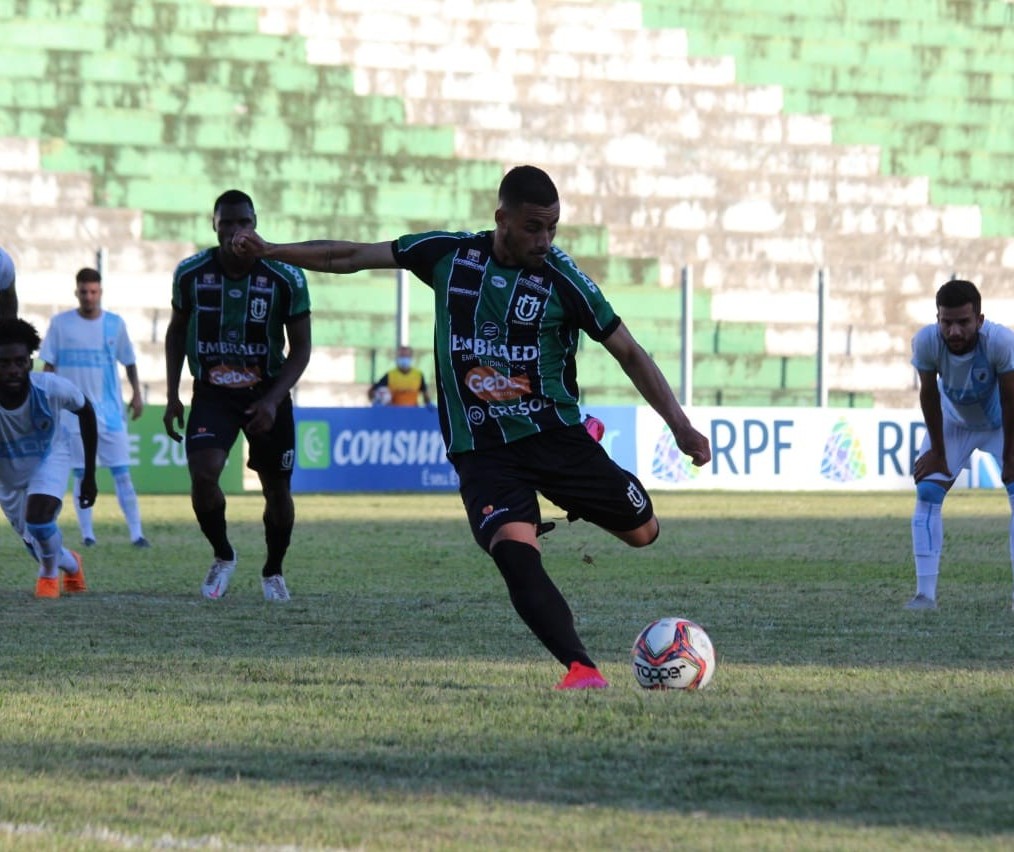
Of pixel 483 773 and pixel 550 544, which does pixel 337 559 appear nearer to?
pixel 550 544

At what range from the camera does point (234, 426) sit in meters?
9.84

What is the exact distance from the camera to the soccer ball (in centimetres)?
629

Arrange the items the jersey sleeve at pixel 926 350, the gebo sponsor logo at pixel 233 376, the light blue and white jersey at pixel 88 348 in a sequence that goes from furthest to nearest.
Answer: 1. the light blue and white jersey at pixel 88 348
2. the gebo sponsor logo at pixel 233 376
3. the jersey sleeve at pixel 926 350

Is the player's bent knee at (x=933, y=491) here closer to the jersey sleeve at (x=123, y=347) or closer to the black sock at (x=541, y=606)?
the black sock at (x=541, y=606)

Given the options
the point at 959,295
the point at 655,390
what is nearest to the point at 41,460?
the point at 655,390

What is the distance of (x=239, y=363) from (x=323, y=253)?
3163mm

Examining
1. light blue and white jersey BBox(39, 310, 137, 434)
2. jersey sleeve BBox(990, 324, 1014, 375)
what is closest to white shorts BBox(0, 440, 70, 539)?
jersey sleeve BBox(990, 324, 1014, 375)

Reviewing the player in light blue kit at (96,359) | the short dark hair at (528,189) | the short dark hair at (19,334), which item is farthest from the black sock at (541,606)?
the player in light blue kit at (96,359)

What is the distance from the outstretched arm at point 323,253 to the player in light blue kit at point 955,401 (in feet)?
10.9

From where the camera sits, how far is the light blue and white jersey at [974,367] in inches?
365

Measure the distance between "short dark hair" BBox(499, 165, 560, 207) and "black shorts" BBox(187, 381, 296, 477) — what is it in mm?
3633

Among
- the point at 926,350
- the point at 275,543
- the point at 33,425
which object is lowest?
the point at 275,543

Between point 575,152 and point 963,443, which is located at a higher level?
point 575,152

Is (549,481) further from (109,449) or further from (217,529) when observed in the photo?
(109,449)
